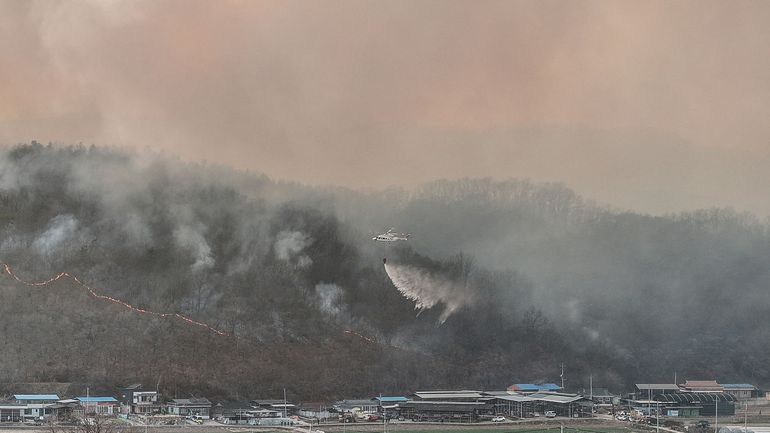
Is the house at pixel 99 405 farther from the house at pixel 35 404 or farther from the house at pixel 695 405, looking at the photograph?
the house at pixel 695 405

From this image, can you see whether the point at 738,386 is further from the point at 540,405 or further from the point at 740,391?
the point at 540,405

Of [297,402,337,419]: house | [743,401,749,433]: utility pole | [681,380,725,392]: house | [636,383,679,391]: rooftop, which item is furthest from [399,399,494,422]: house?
[681,380,725,392]: house

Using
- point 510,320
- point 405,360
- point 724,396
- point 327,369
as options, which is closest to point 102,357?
point 327,369

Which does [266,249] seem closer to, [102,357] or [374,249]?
[374,249]

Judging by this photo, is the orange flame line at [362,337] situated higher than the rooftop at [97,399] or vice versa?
the orange flame line at [362,337]

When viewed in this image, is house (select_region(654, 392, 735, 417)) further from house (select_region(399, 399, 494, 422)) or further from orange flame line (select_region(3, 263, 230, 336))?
orange flame line (select_region(3, 263, 230, 336))

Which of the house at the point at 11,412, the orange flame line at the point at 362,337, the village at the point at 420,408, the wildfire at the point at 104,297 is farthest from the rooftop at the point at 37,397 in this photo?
the orange flame line at the point at 362,337

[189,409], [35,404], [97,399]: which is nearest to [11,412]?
[35,404]
